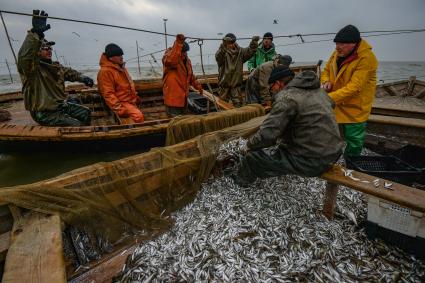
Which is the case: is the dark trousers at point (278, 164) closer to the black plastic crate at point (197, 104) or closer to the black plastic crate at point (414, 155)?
the black plastic crate at point (414, 155)

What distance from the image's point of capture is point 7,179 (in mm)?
6875

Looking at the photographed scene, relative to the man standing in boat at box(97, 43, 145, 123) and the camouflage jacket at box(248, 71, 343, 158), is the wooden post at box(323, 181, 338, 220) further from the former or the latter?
the man standing in boat at box(97, 43, 145, 123)

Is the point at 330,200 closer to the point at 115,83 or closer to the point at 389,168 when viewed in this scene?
the point at 389,168

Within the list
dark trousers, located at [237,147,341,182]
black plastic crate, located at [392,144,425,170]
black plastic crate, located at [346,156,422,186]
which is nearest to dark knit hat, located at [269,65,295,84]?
dark trousers, located at [237,147,341,182]

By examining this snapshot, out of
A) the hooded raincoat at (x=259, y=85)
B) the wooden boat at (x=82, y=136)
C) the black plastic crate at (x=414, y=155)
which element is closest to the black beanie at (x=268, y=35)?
the hooded raincoat at (x=259, y=85)

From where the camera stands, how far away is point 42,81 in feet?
21.2

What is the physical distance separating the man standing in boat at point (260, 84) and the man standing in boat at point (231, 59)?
0.94 m

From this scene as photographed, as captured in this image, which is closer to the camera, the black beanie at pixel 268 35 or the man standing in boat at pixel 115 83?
the man standing in boat at pixel 115 83

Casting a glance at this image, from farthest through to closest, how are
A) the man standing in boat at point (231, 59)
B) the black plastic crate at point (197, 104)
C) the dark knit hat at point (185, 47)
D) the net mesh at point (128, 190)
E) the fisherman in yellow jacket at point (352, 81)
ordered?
the man standing in boat at point (231, 59) < the black plastic crate at point (197, 104) < the dark knit hat at point (185, 47) < the fisherman in yellow jacket at point (352, 81) < the net mesh at point (128, 190)

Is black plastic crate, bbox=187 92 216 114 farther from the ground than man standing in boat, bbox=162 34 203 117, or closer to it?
closer to it

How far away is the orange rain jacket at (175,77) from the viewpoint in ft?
23.5

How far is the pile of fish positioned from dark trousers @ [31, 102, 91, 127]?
4.48 meters

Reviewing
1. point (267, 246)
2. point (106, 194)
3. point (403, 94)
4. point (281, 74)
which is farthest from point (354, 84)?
point (403, 94)

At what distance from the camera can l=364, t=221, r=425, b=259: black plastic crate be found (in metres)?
3.47
